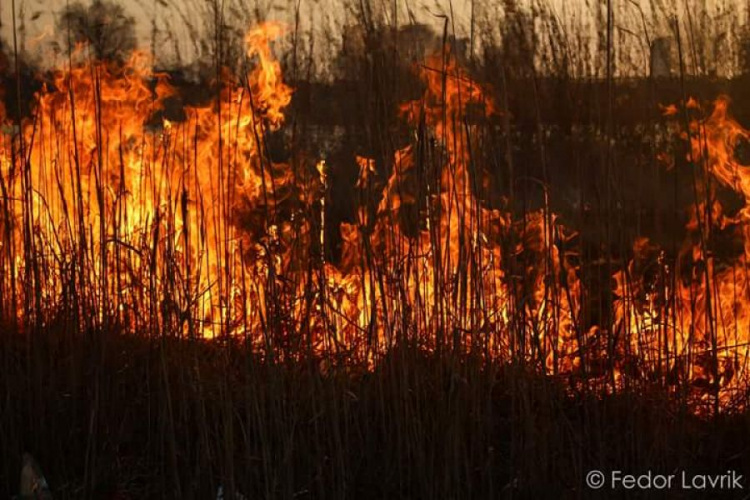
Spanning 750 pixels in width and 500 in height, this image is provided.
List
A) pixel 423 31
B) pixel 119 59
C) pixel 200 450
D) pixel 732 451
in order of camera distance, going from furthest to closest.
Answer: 1. pixel 119 59
2. pixel 732 451
3. pixel 423 31
4. pixel 200 450

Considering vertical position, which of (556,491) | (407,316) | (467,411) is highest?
(407,316)

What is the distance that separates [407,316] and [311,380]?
0.85 feet

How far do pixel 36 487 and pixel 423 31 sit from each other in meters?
1.33

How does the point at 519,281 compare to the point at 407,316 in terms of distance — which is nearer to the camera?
the point at 407,316

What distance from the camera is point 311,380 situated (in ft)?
7.44

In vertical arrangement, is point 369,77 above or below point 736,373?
above

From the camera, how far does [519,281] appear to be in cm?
262

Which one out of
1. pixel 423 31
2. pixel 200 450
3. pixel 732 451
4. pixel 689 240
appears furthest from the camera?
pixel 689 240

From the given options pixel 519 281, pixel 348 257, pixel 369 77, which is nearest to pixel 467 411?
pixel 519 281

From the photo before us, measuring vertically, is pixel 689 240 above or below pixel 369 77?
below

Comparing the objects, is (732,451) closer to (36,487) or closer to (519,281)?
(519,281)

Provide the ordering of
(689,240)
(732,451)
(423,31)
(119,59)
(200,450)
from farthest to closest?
(119,59), (689,240), (732,451), (423,31), (200,450)

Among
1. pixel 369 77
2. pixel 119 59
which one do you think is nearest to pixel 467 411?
Answer: pixel 369 77

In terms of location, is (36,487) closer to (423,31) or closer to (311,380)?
(311,380)
